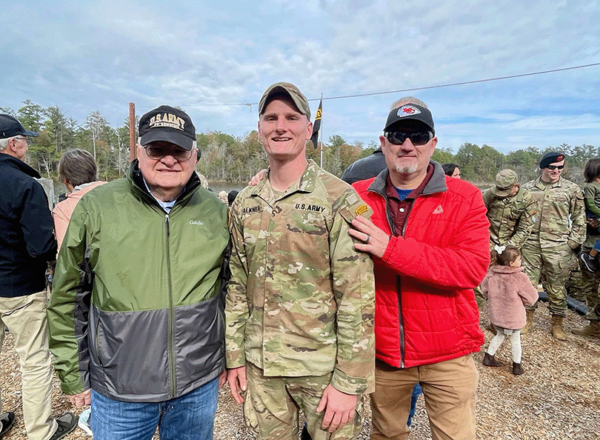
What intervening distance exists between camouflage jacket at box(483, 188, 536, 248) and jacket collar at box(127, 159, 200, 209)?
17.9ft

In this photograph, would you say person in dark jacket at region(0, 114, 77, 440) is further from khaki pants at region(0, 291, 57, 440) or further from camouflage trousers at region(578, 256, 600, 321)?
camouflage trousers at region(578, 256, 600, 321)

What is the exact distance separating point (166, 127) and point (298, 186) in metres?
0.79

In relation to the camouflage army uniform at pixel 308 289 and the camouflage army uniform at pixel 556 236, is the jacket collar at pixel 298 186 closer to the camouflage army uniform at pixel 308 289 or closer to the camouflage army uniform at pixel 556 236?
the camouflage army uniform at pixel 308 289

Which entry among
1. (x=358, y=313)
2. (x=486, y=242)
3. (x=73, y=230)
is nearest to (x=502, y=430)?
(x=486, y=242)

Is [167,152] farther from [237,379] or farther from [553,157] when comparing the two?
[553,157]

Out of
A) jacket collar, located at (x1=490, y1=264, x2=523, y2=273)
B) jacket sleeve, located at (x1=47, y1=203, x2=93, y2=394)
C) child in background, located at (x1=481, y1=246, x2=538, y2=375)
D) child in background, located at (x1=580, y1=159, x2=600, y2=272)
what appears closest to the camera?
jacket sleeve, located at (x1=47, y1=203, x2=93, y2=394)

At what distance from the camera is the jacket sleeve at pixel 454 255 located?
1.82 metres

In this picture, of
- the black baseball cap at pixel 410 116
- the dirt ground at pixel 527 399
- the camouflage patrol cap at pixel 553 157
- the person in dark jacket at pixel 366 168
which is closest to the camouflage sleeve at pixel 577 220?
the camouflage patrol cap at pixel 553 157

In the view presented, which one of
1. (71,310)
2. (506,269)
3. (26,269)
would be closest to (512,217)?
(506,269)

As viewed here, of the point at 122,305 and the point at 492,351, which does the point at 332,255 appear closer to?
the point at 122,305

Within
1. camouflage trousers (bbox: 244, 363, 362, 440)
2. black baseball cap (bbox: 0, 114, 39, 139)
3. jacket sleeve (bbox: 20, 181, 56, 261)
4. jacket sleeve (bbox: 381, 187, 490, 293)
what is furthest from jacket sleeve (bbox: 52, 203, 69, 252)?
jacket sleeve (bbox: 381, 187, 490, 293)

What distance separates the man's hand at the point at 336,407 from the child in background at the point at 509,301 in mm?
3615

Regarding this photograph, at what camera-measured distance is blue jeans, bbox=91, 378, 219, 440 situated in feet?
5.77

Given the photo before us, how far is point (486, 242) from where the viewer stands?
2002mm
